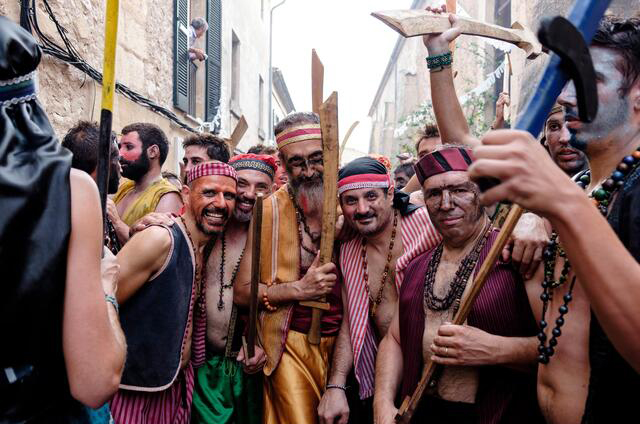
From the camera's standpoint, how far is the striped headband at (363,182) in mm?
3018

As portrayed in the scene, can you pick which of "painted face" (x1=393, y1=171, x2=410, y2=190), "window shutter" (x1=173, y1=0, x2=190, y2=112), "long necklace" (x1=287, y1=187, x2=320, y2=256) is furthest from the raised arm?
"window shutter" (x1=173, y1=0, x2=190, y2=112)

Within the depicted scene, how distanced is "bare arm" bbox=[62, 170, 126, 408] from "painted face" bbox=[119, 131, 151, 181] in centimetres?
320

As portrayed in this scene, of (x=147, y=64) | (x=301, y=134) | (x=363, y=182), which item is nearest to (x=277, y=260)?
(x=363, y=182)

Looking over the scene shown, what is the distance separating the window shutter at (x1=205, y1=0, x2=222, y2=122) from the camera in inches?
393

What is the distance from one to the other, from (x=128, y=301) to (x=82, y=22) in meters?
3.88

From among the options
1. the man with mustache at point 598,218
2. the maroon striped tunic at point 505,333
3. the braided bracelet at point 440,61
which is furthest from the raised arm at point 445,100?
the man with mustache at point 598,218

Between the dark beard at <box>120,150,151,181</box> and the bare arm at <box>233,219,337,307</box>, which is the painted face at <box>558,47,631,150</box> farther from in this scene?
the dark beard at <box>120,150,151,181</box>

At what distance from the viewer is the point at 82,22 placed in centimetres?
525

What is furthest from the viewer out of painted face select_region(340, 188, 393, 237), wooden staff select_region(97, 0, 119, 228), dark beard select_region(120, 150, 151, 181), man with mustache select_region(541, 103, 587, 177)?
dark beard select_region(120, 150, 151, 181)

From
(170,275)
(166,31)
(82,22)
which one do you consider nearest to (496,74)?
(166,31)

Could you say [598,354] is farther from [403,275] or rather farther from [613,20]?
[403,275]

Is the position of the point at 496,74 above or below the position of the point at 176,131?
above

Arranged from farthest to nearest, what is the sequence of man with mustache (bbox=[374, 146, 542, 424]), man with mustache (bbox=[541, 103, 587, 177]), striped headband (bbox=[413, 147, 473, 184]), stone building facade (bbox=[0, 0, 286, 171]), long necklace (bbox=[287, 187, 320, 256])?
1. stone building facade (bbox=[0, 0, 286, 171])
2. long necklace (bbox=[287, 187, 320, 256])
3. man with mustache (bbox=[541, 103, 587, 177])
4. striped headband (bbox=[413, 147, 473, 184])
5. man with mustache (bbox=[374, 146, 542, 424])

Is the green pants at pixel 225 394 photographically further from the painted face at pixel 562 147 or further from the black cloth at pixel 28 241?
the painted face at pixel 562 147
